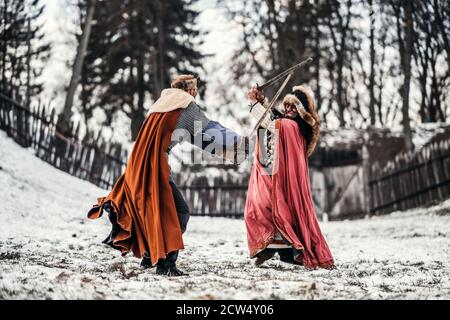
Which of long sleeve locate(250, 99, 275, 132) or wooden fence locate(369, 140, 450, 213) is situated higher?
long sleeve locate(250, 99, 275, 132)

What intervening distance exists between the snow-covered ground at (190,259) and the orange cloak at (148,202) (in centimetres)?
25

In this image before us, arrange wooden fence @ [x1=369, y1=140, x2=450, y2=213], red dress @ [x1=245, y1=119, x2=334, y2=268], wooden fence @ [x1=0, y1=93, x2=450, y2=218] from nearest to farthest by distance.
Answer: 1. red dress @ [x1=245, y1=119, x2=334, y2=268]
2. wooden fence @ [x1=0, y1=93, x2=450, y2=218]
3. wooden fence @ [x1=369, y1=140, x2=450, y2=213]

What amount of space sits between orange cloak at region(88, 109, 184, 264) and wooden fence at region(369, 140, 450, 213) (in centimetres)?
913

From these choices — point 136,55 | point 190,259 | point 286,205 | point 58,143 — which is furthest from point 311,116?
point 136,55

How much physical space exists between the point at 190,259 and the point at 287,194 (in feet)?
3.99

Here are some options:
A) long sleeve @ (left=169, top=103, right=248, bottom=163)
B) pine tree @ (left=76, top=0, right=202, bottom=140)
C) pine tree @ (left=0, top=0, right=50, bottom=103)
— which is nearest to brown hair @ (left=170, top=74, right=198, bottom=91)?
long sleeve @ (left=169, top=103, right=248, bottom=163)

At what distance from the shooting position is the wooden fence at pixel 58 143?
1097cm

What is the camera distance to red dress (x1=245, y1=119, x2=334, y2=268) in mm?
4875

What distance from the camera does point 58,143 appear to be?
11.5m

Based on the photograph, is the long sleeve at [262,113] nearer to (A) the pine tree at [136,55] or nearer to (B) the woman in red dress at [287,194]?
(B) the woman in red dress at [287,194]

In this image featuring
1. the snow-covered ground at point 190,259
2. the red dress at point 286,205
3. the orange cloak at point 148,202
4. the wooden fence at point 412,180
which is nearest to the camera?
the snow-covered ground at point 190,259

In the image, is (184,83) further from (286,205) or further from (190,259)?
(190,259)

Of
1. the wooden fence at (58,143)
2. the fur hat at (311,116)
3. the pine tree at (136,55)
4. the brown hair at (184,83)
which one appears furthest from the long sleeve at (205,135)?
the pine tree at (136,55)

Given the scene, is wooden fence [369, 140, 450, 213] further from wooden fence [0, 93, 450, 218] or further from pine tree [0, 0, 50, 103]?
pine tree [0, 0, 50, 103]
